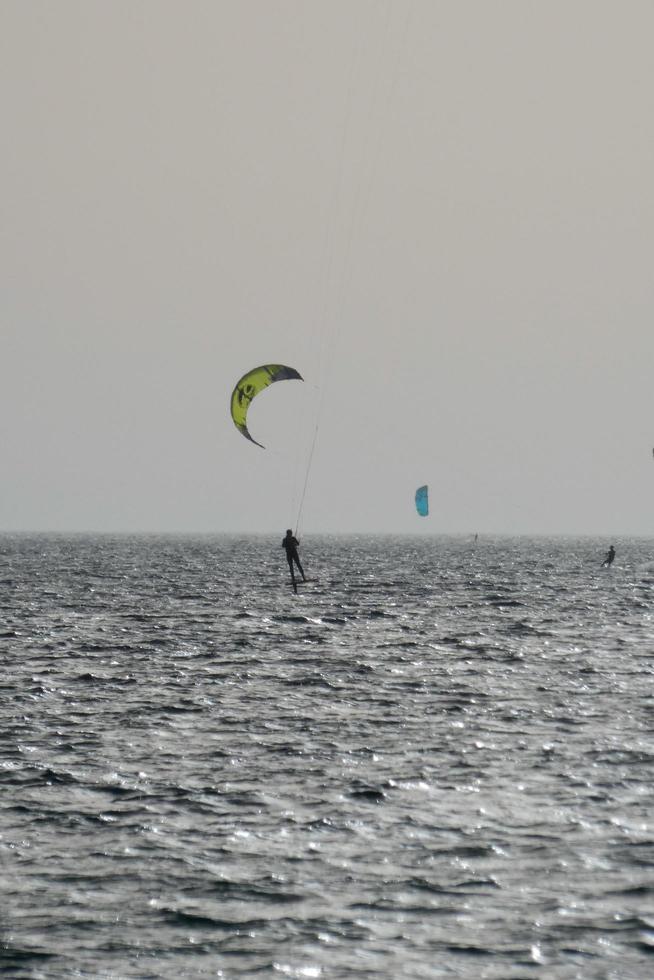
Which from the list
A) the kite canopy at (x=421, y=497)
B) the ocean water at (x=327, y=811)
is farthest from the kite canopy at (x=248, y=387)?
the kite canopy at (x=421, y=497)

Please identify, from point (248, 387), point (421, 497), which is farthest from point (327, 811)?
point (421, 497)

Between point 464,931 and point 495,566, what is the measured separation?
96641 millimetres

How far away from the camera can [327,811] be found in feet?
54.7

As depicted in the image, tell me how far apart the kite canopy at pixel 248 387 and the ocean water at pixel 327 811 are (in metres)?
12.1

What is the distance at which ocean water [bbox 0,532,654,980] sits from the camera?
11977 millimetres

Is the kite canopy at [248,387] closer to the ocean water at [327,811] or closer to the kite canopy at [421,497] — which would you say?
the ocean water at [327,811]

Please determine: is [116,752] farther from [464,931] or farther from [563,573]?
[563,573]

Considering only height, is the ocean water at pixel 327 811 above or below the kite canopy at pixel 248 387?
below

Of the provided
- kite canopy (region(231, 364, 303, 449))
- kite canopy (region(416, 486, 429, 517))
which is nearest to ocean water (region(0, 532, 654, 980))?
kite canopy (region(231, 364, 303, 449))

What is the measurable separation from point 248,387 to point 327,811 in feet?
104

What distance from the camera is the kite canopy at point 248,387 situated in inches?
1845

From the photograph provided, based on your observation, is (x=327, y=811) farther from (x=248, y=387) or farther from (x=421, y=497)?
(x=421, y=497)

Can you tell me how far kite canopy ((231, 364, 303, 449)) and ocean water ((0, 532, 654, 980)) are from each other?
12069 mm

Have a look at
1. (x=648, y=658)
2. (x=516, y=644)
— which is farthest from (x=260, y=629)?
(x=648, y=658)
